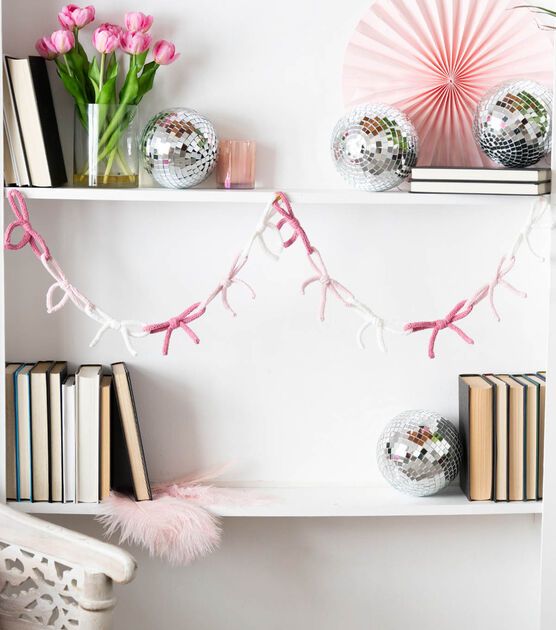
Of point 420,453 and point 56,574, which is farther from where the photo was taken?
point 420,453

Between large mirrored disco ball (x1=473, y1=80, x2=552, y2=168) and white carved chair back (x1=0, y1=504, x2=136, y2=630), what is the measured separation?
0.91 metres

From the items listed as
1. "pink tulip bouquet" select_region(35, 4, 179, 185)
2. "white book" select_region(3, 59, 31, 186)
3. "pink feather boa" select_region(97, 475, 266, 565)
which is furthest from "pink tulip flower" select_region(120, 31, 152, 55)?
"pink feather boa" select_region(97, 475, 266, 565)

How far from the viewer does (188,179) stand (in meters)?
1.60

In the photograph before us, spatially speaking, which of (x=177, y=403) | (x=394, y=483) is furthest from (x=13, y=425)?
(x=394, y=483)

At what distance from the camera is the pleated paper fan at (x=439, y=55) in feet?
5.57

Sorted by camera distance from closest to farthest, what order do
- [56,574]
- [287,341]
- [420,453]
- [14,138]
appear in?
[56,574], [14,138], [420,453], [287,341]

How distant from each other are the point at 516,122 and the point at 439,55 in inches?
9.0

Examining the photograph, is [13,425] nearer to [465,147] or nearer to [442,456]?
[442,456]

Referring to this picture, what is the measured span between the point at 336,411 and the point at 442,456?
0.24 metres

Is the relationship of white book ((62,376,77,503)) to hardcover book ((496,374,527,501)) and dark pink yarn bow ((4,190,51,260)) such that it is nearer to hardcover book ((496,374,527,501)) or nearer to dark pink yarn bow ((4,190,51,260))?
dark pink yarn bow ((4,190,51,260))

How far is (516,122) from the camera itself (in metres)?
1.57

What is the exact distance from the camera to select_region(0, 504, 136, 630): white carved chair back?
141 cm

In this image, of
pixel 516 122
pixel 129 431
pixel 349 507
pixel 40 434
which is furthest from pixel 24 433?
pixel 516 122

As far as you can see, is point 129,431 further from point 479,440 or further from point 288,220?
point 479,440
